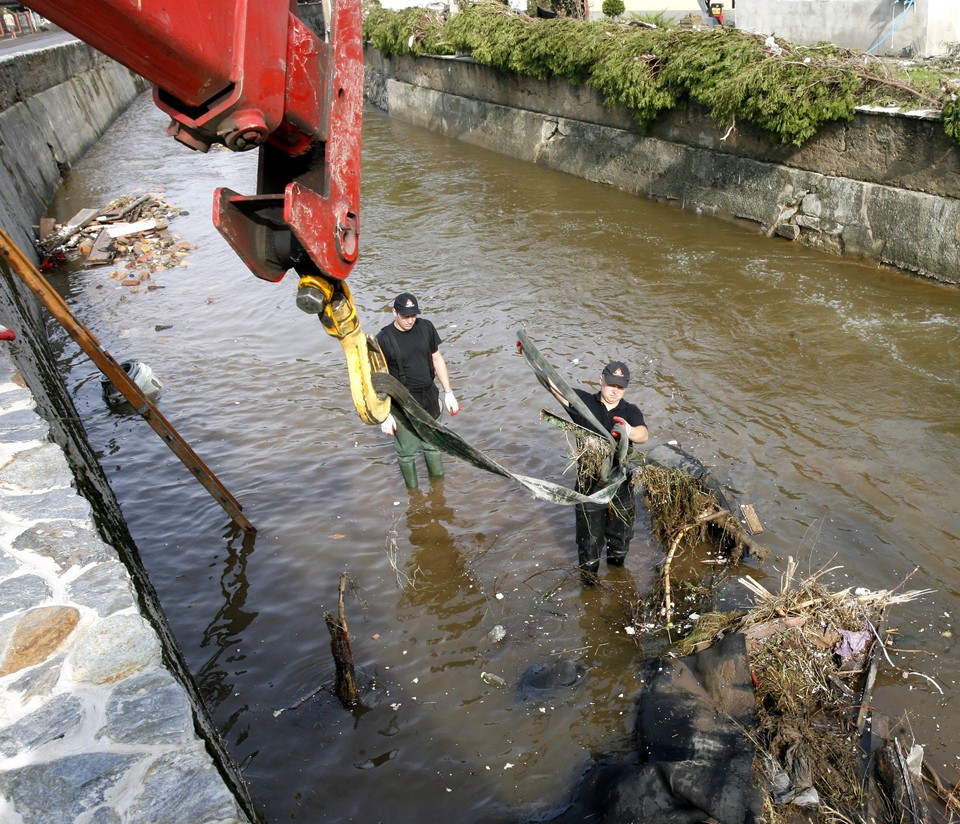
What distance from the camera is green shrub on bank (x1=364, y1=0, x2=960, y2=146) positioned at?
1012 centimetres

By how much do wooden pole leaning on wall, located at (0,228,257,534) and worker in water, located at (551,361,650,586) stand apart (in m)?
2.70

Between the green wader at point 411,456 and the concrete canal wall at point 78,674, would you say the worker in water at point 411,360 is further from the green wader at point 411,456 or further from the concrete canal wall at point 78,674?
the concrete canal wall at point 78,674

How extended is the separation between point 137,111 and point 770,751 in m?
31.3

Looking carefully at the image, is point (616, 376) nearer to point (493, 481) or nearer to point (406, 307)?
point (406, 307)

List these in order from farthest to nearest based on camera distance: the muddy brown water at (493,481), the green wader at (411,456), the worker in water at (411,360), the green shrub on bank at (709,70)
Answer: the green shrub on bank at (709,70), the green wader at (411,456), the worker in water at (411,360), the muddy brown water at (493,481)

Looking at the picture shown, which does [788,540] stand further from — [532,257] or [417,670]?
[532,257]

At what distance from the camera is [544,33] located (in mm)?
15477

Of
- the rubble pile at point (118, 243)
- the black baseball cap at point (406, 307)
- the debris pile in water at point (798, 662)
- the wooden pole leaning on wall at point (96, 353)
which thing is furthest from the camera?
the rubble pile at point (118, 243)

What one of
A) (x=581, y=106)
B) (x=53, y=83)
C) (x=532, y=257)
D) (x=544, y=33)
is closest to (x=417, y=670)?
(x=532, y=257)

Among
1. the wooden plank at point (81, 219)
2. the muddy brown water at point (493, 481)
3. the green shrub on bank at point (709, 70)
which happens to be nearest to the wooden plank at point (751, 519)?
the muddy brown water at point (493, 481)

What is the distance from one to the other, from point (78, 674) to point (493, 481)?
4.32 m

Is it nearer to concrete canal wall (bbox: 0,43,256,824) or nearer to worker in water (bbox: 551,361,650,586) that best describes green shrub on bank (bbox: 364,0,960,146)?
worker in water (bbox: 551,361,650,586)

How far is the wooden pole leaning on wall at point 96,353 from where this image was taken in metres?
5.49

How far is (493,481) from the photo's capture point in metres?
7.26
